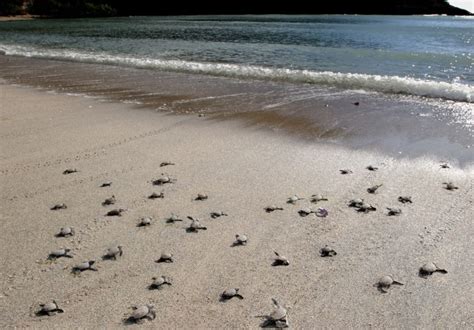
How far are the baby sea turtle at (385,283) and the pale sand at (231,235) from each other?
11 centimetres

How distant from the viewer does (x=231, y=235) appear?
5078mm

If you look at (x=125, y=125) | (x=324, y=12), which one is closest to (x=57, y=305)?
(x=125, y=125)

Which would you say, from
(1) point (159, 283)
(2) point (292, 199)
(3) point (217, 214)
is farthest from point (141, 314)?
(2) point (292, 199)

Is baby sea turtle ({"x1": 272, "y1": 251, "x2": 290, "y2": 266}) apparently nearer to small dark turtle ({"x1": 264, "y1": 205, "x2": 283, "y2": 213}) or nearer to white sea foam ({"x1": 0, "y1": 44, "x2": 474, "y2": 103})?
small dark turtle ({"x1": 264, "y1": 205, "x2": 283, "y2": 213})

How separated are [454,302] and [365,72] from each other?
543 inches

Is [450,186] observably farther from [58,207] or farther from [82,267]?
[58,207]

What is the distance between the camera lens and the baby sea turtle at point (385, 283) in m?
4.13

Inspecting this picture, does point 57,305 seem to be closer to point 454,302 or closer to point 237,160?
point 454,302

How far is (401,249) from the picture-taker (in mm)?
4750

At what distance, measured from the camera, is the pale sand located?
12.7 ft

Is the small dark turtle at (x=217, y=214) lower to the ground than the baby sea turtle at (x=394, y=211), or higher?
lower

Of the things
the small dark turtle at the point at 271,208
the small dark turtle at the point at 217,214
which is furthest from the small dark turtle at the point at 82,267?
the small dark turtle at the point at 271,208

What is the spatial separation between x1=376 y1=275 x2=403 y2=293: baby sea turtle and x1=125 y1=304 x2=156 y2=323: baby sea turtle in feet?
6.87

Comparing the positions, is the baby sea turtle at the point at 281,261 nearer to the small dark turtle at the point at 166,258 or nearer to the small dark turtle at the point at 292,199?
the small dark turtle at the point at 166,258
